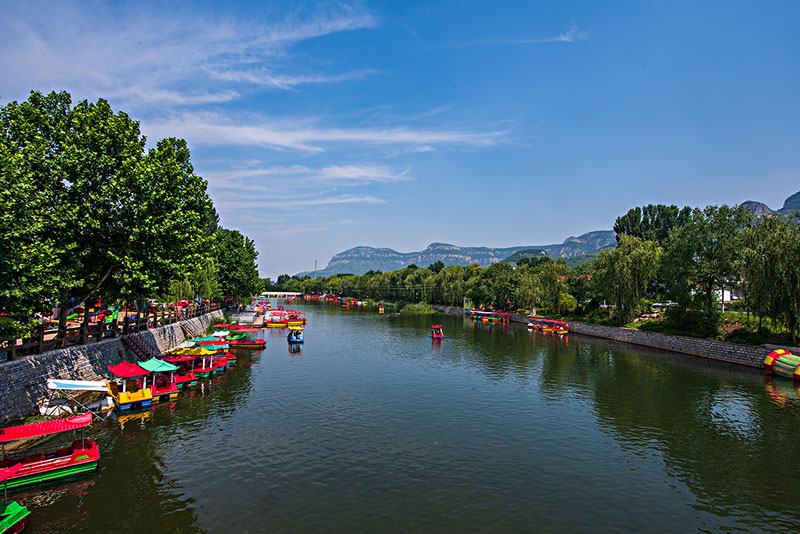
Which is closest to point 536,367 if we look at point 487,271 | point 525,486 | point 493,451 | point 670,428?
point 670,428

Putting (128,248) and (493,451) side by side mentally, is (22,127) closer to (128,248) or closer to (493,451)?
(128,248)

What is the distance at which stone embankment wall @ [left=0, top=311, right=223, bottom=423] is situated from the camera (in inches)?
825

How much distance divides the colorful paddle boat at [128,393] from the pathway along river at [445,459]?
47.3 inches

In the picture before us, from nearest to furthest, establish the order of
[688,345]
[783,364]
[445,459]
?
[445,459], [783,364], [688,345]

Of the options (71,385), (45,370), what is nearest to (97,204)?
(45,370)

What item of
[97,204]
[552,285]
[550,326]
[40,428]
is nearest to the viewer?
[40,428]

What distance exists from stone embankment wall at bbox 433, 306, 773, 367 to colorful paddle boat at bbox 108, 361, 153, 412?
54759mm

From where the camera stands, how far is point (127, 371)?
2620 centimetres

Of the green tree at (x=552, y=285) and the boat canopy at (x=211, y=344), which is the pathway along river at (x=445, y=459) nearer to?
the boat canopy at (x=211, y=344)

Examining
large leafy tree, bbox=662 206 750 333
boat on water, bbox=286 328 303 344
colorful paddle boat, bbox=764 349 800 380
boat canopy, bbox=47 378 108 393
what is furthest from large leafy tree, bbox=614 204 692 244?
boat canopy, bbox=47 378 108 393

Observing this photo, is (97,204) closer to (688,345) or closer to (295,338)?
(295,338)

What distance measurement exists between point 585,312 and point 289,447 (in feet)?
237

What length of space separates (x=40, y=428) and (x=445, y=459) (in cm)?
1770

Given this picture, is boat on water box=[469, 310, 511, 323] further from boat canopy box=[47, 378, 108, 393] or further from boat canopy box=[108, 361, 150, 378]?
boat canopy box=[47, 378, 108, 393]
